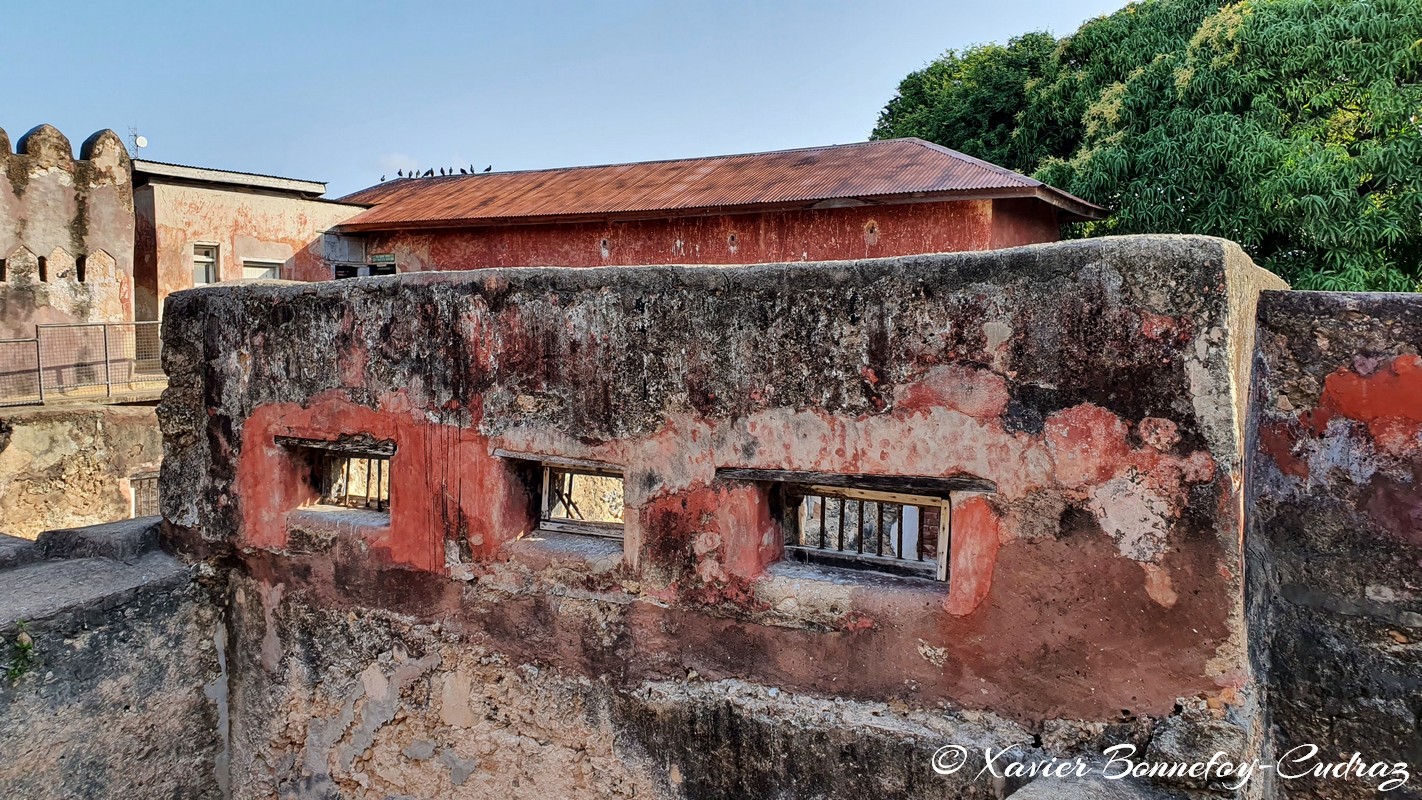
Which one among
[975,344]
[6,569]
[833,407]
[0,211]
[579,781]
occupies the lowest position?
[579,781]

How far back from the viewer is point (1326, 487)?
2.90 m

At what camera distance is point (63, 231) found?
11.8 meters

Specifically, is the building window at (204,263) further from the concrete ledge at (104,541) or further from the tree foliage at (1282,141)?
the tree foliage at (1282,141)

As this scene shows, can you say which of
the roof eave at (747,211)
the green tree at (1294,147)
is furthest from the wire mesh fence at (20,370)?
the green tree at (1294,147)

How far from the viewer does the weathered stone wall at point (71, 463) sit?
9.40 meters

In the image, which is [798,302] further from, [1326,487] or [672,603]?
[1326,487]

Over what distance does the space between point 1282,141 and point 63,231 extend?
14.8m

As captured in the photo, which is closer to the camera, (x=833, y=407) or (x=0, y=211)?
(x=833, y=407)

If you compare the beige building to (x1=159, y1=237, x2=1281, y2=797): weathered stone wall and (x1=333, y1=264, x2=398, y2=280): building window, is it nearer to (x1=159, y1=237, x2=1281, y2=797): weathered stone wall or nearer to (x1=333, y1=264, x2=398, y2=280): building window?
(x1=333, y1=264, x2=398, y2=280): building window

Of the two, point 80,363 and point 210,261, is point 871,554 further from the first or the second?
point 210,261

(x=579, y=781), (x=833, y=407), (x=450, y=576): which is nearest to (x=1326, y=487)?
(x=833, y=407)

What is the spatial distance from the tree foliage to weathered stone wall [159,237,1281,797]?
865cm

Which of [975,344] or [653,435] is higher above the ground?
[975,344]

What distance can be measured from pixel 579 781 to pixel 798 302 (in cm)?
205
